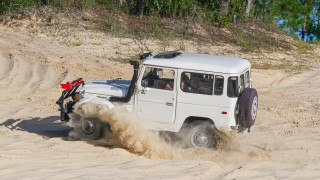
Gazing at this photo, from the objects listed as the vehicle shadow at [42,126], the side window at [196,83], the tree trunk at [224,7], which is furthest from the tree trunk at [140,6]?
the side window at [196,83]

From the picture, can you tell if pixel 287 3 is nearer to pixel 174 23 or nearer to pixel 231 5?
pixel 231 5

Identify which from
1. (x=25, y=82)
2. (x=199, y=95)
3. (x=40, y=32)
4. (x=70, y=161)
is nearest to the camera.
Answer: (x=70, y=161)

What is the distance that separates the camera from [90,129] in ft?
33.9

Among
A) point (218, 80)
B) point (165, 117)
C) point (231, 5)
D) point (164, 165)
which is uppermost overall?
point (231, 5)

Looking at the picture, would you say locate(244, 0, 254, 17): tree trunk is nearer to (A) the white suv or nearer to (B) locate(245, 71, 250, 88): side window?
(B) locate(245, 71, 250, 88): side window

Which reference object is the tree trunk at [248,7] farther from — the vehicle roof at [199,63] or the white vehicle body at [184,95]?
the white vehicle body at [184,95]

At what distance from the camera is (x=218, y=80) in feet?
32.0

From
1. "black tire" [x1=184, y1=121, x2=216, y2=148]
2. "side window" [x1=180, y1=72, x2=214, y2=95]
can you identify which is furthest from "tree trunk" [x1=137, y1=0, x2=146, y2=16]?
"black tire" [x1=184, y1=121, x2=216, y2=148]

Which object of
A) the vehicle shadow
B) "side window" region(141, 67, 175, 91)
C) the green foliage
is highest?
the green foliage

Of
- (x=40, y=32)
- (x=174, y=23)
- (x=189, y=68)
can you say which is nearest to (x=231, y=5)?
(x=174, y=23)

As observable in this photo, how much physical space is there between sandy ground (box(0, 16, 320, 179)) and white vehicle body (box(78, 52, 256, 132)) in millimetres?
522

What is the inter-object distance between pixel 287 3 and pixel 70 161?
1654 centimetres

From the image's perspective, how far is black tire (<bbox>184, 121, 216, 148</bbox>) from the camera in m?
9.91

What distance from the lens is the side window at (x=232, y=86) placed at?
9734mm
